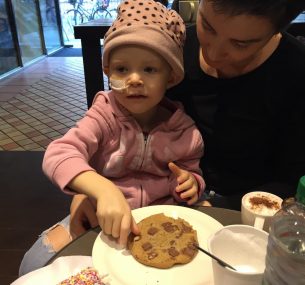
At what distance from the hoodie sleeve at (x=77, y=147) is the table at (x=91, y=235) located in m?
0.13

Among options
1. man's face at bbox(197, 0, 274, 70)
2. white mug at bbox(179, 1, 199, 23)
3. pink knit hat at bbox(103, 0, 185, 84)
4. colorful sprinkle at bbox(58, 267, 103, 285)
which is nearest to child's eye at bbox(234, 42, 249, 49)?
man's face at bbox(197, 0, 274, 70)

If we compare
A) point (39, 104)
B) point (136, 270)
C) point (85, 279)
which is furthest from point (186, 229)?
point (39, 104)

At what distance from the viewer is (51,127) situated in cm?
358

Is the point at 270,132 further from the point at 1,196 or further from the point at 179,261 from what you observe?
the point at 1,196

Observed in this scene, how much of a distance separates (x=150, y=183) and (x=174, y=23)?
0.49m

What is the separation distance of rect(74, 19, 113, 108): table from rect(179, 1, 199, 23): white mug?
0.45 meters

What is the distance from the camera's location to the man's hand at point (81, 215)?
103cm

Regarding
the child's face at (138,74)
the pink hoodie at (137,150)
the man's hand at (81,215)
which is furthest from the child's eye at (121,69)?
the man's hand at (81,215)

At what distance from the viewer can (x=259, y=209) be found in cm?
87

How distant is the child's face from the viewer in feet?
3.25

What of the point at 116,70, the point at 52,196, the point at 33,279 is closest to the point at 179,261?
the point at 33,279

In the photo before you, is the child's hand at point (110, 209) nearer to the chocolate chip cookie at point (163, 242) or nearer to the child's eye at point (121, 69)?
the chocolate chip cookie at point (163, 242)

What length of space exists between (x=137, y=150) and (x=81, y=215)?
0.84 feet

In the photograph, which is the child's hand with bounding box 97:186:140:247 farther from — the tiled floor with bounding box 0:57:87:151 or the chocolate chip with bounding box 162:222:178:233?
the tiled floor with bounding box 0:57:87:151
